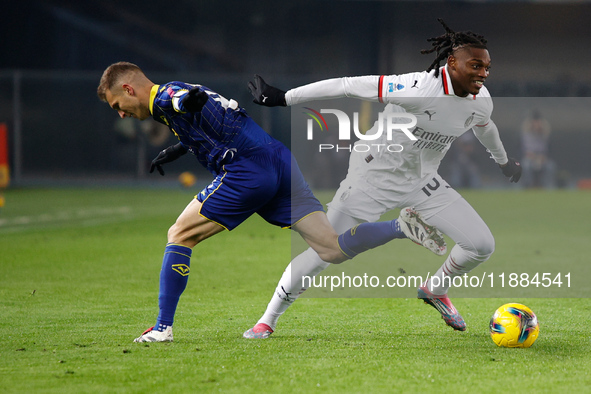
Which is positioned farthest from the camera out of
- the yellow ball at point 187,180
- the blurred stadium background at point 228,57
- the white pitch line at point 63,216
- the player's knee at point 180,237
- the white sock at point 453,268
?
the blurred stadium background at point 228,57

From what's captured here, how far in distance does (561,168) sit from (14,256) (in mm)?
17917

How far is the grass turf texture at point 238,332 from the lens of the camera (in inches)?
165

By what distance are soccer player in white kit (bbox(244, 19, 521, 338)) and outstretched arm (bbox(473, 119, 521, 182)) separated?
0.01 meters

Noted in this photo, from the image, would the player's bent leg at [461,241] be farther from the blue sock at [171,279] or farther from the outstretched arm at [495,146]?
the blue sock at [171,279]

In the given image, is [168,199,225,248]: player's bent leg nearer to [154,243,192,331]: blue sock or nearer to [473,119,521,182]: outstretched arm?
[154,243,192,331]: blue sock

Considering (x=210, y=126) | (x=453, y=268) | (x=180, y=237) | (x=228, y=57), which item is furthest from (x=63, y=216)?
(x=228, y=57)

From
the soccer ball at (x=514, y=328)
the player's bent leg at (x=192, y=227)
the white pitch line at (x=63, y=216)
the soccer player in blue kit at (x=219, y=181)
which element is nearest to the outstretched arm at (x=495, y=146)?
the soccer player in blue kit at (x=219, y=181)

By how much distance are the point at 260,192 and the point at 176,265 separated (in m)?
0.72

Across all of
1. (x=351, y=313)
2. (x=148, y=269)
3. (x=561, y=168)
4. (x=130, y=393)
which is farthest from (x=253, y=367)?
(x=561, y=168)

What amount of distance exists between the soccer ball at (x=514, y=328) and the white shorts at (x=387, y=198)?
0.91m

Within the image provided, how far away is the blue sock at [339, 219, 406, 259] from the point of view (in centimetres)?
523

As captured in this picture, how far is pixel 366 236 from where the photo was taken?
210 inches

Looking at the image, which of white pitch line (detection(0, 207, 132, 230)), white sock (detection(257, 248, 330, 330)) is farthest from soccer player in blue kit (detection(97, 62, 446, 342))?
white pitch line (detection(0, 207, 132, 230))

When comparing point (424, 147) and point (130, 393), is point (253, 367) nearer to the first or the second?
point (130, 393)
